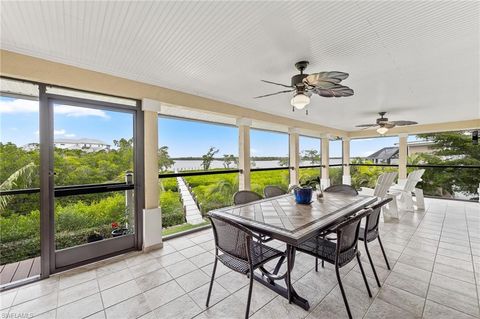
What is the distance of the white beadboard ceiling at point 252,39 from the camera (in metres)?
1.57

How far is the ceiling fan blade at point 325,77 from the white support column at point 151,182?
88.4 inches

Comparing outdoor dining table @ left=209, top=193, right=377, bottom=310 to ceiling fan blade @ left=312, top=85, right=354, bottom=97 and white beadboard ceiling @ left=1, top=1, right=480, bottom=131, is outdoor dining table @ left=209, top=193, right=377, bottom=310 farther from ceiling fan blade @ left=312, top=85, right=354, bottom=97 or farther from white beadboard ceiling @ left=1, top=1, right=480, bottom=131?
white beadboard ceiling @ left=1, top=1, right=480, bottom=131

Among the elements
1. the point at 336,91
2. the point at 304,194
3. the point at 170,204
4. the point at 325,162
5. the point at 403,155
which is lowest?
the point at 170,204

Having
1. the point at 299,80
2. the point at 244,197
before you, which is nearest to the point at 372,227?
the point at 244,197

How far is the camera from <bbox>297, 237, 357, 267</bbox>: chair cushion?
187 cm

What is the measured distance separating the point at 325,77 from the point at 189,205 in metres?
3.27

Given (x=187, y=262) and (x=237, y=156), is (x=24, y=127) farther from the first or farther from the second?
(x=237, y=156)

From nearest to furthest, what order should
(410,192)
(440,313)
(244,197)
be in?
(440,313) < (244,197) < (410,192)

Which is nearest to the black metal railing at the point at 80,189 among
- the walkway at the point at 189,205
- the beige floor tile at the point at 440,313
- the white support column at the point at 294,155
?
the walkway at the point at 189,205

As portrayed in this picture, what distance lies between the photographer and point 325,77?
6.85 ft

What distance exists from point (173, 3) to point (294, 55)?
131 cm

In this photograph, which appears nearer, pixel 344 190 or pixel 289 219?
pixel 289 219

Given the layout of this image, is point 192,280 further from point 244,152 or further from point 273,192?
point 244,152

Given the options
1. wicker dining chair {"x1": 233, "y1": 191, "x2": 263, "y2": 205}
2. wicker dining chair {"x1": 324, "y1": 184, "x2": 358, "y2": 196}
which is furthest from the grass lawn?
wicker dining chair {"x1": 324, "y1": 184, "x2": 358, "y2": 196}
